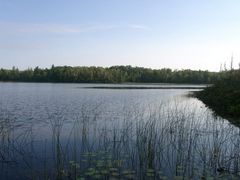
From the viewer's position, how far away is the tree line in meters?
138

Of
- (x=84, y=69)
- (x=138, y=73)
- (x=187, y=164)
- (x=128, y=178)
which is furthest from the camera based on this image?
(x=138, y=73)

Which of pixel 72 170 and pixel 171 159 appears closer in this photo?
pixel 72 170

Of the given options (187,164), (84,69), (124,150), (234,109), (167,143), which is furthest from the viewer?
(84,69)

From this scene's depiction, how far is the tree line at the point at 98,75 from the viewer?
452ft

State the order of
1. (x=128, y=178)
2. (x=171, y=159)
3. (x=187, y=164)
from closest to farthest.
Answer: (x=128, y=178)
(x=187, y=164)
(x=171, y=159)

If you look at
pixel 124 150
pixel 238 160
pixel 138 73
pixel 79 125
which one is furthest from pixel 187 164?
pixel 138 73

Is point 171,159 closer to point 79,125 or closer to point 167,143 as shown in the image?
point 167,143

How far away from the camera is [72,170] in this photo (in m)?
9.88

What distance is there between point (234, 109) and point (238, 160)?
13.4 meters

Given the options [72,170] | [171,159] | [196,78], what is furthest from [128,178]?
[196,78]

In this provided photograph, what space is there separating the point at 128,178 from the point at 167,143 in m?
4.55

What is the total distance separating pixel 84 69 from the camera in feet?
468

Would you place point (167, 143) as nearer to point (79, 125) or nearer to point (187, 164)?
point (187, 164)

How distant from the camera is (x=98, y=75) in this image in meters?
138
